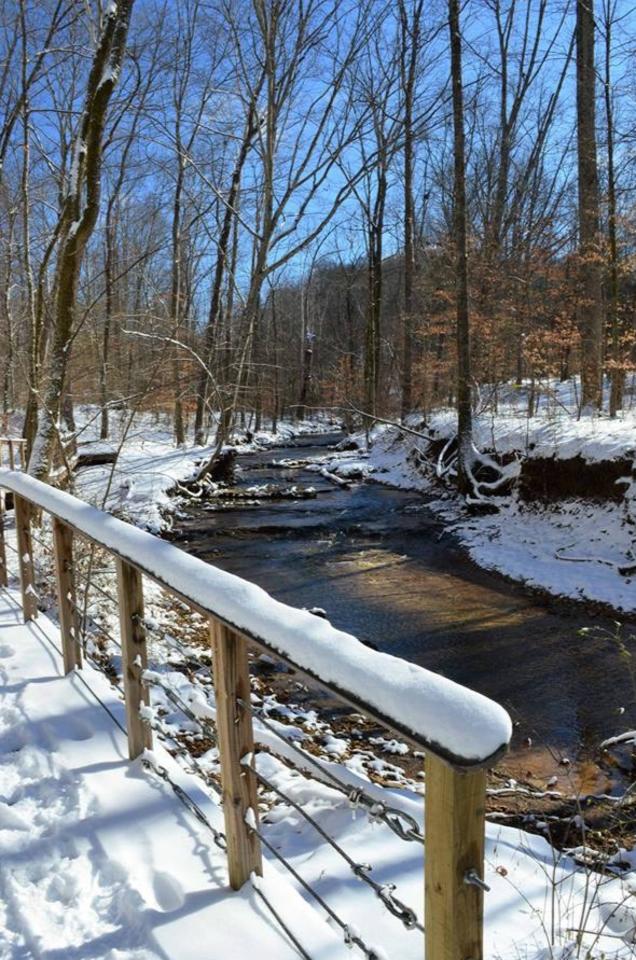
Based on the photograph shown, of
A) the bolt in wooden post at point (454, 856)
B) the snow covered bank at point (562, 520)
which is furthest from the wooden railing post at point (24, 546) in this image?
the snow covered bank at point (562, 520)

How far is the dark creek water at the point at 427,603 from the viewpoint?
567 centimetres

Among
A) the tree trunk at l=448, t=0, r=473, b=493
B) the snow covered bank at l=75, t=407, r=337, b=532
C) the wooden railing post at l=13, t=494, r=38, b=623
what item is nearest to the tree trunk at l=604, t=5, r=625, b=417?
the tree trunk at l=448, t=0, r=473, b=493

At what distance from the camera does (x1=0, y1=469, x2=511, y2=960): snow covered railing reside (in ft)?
3.35

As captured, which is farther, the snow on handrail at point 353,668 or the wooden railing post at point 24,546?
the wooden railing post at point 24,546

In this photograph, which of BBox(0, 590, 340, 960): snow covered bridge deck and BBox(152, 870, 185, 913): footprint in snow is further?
BBox(152, 870, 185, 913): footprint in snow

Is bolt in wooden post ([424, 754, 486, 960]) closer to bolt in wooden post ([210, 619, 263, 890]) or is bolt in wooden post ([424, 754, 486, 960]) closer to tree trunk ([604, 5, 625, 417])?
bolt in wooden post ([210, 619, 263, 890])

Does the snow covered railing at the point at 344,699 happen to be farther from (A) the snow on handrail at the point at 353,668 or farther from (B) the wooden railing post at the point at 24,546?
(B) the wooden railing post at the point at 24,546

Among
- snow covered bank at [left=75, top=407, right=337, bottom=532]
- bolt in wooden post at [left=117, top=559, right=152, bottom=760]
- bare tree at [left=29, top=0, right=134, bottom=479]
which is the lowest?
snow covered bank at [left=75, top=407, right=337, bottom=532]

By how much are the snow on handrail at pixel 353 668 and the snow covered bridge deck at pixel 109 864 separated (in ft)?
2.96

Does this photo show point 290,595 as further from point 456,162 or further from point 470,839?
point 456,162

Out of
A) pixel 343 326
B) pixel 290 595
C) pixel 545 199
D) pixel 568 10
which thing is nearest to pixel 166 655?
pixel 290 595

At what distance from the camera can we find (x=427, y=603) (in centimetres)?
830

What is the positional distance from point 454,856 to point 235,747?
3.08 feet

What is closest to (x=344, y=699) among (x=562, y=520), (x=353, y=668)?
(x=353, y=668)
